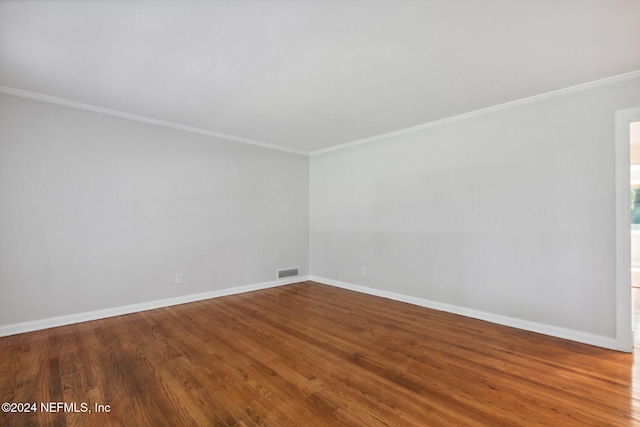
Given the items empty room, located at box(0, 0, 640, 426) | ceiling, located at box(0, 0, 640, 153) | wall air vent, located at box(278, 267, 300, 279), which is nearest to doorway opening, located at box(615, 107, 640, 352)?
empty room, located at box(0, 0, 640, 426)

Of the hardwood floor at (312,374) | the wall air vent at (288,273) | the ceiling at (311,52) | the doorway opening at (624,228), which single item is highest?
the ceiling at (311,52)

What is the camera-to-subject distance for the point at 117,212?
142 inches

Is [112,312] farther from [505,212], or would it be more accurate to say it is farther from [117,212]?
[505,212]

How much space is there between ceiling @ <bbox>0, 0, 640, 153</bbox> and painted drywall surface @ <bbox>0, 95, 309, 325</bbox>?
499 millimetres

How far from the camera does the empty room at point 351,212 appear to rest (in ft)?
6.18

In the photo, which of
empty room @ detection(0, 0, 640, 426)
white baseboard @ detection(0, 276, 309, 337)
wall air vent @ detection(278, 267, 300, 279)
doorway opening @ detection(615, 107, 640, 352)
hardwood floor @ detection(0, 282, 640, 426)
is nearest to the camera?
hardwood floor @ detection(0, 282, 640, 426)

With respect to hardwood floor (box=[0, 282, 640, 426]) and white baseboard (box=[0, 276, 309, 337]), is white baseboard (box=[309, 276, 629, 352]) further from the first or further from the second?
white baseboard (box=[0, 276, 309, 337])

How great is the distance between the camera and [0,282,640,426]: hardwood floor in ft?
5.78

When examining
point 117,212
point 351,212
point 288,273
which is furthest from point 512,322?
point 117,212

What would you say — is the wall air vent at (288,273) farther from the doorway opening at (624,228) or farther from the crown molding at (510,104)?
the doorway opening at (624,228)

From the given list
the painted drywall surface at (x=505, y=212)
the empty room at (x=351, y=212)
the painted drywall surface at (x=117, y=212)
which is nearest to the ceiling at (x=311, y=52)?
the empty room at (x=351, y=212)

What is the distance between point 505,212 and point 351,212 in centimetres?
238

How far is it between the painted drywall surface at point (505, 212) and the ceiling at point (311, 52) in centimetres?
40

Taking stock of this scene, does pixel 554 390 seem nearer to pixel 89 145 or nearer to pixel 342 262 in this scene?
pixel 342 262
